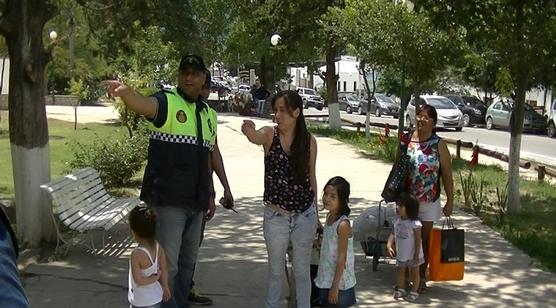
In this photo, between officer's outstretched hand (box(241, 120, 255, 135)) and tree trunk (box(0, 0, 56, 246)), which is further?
tree trunk (box(0, 0, 56, 246))

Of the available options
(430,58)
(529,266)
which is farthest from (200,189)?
(430,58)

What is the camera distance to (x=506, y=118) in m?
32.2

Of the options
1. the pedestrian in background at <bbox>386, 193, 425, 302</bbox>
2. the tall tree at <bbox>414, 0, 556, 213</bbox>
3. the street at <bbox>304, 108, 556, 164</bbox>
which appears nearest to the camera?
the pedestrian in background at <bbox>386, 193, 425, 302</bbox>

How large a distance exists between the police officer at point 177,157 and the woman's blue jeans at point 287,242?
1.55ft

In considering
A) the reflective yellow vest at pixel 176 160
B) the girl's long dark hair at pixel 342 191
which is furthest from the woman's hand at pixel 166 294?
the girl's long dark hair at pixel 342 191

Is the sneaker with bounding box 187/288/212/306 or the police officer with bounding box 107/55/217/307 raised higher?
the police officer with bounding box 107/55/217/307

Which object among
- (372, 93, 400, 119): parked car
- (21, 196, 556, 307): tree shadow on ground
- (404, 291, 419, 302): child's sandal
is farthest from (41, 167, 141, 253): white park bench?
(372, 93, 400, 119): parked car

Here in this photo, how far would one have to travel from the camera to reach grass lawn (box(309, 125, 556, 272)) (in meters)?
7.71

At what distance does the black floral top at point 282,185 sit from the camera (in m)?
4.64

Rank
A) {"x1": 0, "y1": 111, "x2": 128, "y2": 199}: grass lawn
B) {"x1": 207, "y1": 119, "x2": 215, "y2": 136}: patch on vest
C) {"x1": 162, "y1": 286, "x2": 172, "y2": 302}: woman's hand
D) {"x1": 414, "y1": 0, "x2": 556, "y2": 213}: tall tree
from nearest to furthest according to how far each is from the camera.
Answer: {"x1": 162, "y1": 286, "x2": 172, "y2": 302}: woman's hand, {"x1": 207, "y1": 119, "x2": 215, "y2": 136}: patch on vest, {"x1": 414, "y1": 0, "x2": 556, "y2": 213}: tall tree, {"x1": 0, "y1": 111, "x2": 128, "y2": 199}: grass lawn

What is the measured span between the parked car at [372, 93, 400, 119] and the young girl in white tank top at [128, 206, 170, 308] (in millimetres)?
39589

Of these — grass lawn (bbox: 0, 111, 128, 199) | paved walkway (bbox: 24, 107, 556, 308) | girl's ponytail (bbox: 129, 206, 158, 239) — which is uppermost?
girl's ponytail (bbox: 129, 206, 158, 239)

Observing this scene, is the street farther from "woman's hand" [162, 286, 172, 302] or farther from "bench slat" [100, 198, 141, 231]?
"woman's hand" [162, 286, 172, 302]

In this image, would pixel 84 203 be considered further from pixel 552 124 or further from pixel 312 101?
pixel 312 101
